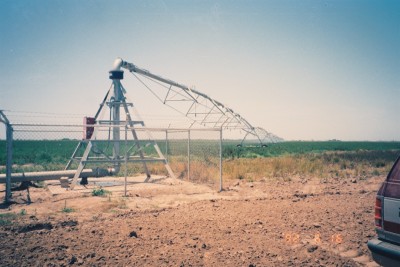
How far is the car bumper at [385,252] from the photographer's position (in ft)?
9.99

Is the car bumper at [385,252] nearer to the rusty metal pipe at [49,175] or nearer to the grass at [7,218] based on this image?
the grass at [7,218]

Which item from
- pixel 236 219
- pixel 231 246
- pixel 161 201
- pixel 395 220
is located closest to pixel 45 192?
pixel 161 201

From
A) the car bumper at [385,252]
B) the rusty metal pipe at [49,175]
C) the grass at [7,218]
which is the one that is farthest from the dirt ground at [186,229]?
the car bumper at [385,252]

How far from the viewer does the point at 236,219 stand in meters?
6.49

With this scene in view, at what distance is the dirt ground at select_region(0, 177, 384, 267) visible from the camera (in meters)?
4.37

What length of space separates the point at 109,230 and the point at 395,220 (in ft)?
15.2

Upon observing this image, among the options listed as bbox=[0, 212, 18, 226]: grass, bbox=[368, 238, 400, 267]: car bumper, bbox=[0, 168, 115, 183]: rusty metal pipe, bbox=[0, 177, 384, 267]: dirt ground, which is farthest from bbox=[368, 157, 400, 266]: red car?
bbox=[0, 168, 115, 183]: rusty metal pipe

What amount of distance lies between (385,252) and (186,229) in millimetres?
3514

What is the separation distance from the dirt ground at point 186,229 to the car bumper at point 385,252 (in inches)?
46.1

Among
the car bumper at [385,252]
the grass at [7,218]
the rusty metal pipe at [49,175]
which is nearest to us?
the car bumper at [385,252]

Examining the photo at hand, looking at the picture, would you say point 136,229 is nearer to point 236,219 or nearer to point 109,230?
point 109,230

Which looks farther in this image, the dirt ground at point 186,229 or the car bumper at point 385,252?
the dirt ground at point 186,229

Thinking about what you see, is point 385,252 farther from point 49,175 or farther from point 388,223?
point 49,175

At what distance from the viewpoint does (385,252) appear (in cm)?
314
